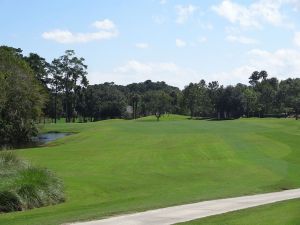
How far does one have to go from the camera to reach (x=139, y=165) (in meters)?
31.7

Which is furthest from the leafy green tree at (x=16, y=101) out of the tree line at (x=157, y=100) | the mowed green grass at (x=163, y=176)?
the tree line at (x=157, y=100)

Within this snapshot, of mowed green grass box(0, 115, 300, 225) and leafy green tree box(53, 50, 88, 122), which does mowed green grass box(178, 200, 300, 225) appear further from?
leafy green tree box(53, 50, 88, 122)

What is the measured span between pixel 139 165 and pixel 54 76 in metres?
101

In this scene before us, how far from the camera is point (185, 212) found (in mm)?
15125

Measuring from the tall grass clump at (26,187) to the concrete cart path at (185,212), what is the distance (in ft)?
15.0

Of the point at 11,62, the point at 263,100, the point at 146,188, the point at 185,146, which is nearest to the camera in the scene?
the point at 146,188

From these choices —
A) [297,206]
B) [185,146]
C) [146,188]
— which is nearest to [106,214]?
[297,206]

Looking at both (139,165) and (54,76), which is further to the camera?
(54,76)

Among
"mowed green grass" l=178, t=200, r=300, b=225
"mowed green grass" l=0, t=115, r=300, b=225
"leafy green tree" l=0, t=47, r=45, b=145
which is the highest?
"leafy green tree" l=0, t=47, r=45, b=145

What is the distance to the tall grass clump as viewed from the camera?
55.5ft

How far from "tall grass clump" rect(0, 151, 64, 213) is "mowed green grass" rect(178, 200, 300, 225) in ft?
22.4

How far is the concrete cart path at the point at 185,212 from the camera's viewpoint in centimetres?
1329

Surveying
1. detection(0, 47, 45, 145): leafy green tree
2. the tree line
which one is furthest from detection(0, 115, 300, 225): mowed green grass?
the tree line

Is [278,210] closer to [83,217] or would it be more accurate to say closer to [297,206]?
[297,206]
